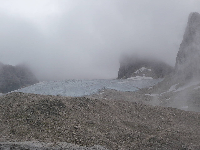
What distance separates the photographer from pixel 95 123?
42.6 ft

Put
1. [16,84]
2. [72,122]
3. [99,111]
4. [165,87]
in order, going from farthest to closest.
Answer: [16,84]
[165,87]
[99,111]
[72,122]

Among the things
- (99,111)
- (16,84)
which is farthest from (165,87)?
(16,84)

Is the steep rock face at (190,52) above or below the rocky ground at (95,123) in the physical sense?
above

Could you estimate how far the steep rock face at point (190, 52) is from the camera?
26.1m

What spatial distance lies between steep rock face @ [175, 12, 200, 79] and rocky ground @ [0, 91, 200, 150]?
11171 millimetres

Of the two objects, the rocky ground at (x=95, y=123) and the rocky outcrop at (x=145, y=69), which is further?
the rocky outcrop at (x=145, y=69)

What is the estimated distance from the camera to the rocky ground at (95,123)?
1109 cm

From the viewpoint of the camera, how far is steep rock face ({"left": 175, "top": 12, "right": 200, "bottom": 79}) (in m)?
26.1

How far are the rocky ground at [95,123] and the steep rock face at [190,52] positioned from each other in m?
11.2

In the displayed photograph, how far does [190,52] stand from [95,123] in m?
19.1

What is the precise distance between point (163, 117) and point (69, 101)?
588cm

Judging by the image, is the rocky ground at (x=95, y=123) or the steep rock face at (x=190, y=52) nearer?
the rocky ground at (x=95, y=123)

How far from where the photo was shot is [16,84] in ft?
133

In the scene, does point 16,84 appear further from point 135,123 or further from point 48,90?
point 135,123
